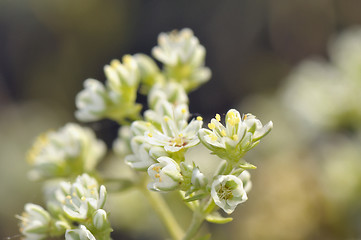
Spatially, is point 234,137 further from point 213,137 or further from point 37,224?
point 37,224

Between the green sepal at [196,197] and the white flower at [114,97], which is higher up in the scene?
the white flower at [114,97]

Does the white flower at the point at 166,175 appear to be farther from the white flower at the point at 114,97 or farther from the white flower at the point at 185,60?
the white flower at the point at 185,60

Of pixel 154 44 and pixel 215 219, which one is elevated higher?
pixel 154 44

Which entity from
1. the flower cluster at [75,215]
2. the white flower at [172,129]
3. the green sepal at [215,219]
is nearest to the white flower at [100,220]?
the flower cluster at [75,215]

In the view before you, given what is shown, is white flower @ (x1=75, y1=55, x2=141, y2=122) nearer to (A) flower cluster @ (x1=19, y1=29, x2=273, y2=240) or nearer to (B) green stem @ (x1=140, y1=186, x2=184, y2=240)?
(A) flower cluster @ (x1=19, y1=29, x2=273, y2=240)

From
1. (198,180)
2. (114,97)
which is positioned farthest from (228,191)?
(114,97)

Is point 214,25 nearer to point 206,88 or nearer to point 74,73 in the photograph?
point 206,88
